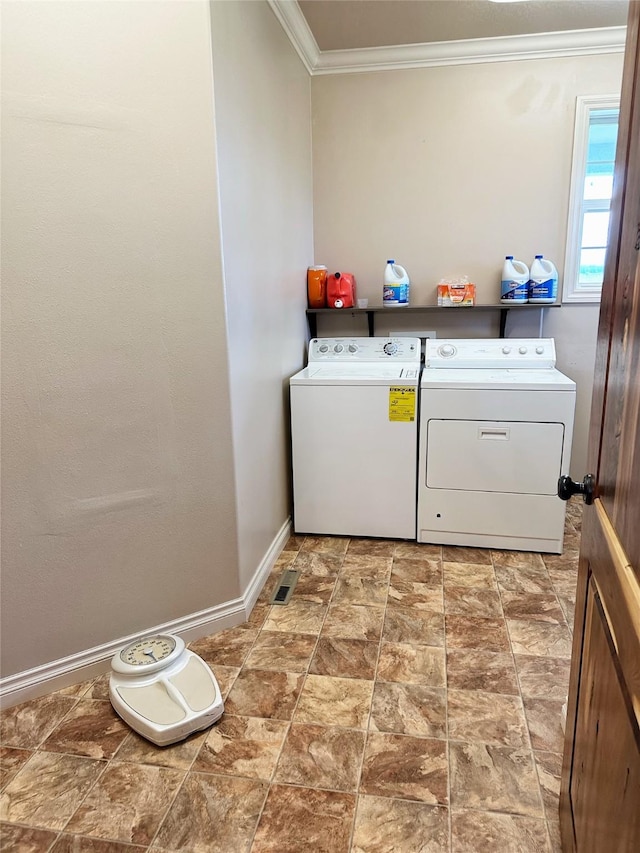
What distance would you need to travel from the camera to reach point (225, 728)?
62.5 inches

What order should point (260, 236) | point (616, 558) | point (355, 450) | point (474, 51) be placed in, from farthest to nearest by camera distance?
1. point (474, 51)
2. point (355, 450)
3. point (260, 236)
4. point (616, 558)

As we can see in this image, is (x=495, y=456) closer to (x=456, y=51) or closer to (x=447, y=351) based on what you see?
(x=447, y=351)

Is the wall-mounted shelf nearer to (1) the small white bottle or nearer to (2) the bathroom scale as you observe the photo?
(1) the small white bottle

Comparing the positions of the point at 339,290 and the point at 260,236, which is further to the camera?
the point at 339,290

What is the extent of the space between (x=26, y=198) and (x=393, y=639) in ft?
5.98

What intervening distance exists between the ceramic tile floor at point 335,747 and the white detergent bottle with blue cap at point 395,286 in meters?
1.64

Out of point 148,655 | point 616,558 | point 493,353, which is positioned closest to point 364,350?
point 493,353

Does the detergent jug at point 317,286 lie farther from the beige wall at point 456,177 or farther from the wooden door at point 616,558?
the wooden door at point 616,558

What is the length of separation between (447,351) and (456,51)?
1.56m

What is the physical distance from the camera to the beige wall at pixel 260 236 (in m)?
1.89

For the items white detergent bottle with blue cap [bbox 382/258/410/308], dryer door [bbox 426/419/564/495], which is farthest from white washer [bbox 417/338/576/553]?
white detergent bottle with blue cap [bbox 382/258/410/308]

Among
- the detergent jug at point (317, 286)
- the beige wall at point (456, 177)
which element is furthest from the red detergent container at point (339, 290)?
the beige wall at point (456, 177)

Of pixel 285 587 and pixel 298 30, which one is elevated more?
pixel 298 30

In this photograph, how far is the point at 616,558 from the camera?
0.74 m
